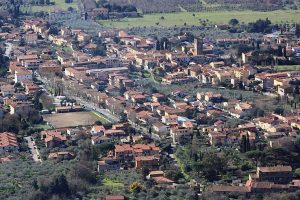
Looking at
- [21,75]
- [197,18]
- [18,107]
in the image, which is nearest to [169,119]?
[18,107]

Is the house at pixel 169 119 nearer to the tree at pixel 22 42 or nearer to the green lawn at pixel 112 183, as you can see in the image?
the green lawn at pixel 112 183

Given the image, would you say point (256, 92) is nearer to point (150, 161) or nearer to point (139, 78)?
point (139, 78)

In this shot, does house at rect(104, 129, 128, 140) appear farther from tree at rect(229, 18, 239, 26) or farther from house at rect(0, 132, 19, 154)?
tree at rect(229, 18, 239, 26)

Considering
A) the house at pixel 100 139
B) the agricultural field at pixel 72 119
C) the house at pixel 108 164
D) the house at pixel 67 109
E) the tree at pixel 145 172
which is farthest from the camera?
the house at pixel 67 109

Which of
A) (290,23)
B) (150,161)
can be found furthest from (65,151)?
(290,23)

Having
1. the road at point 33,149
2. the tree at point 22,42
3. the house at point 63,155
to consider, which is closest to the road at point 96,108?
the road at point 33,149

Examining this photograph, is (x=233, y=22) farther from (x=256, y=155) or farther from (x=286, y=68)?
(x=256, y=155)
